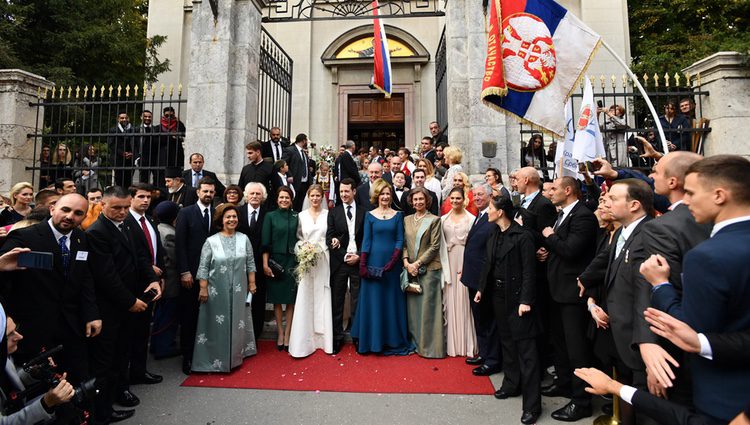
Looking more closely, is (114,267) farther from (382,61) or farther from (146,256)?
(382,61)

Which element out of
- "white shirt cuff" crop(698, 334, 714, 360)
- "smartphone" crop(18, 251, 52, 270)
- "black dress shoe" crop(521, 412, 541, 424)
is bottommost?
"black dress shoe" crop(521, 412, 541, 424)

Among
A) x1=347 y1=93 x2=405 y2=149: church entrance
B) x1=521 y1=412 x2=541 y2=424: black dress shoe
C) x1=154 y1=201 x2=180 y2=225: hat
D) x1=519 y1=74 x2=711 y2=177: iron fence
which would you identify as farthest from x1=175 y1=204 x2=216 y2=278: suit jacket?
x1=347 y1=93 x2=405 y2=149: church entrance

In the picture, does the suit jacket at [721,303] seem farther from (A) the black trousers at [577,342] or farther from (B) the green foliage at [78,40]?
(B) the green foliage at [78,40]

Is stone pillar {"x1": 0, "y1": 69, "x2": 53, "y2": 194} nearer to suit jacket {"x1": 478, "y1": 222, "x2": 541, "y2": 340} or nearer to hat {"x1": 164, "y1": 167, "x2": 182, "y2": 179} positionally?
hat {"x1": 164, "y1": 167, "x2": 182, "y2": 179}

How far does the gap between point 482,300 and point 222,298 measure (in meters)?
3.05

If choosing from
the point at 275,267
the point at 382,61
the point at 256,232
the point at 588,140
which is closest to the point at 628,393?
the point at 588,140

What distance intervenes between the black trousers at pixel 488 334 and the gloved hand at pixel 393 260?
1159 millimetres

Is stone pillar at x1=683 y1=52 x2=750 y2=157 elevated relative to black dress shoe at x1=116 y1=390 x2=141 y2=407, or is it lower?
elevated

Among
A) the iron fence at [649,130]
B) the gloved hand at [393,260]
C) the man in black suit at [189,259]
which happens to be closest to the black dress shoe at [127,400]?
the man in black suit at [189,259]

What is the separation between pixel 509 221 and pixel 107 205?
400cm

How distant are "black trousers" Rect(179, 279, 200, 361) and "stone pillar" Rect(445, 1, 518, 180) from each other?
17.6ft

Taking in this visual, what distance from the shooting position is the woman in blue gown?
5598 millimetres

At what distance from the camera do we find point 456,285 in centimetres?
571

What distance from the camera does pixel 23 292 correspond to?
3.14 m
